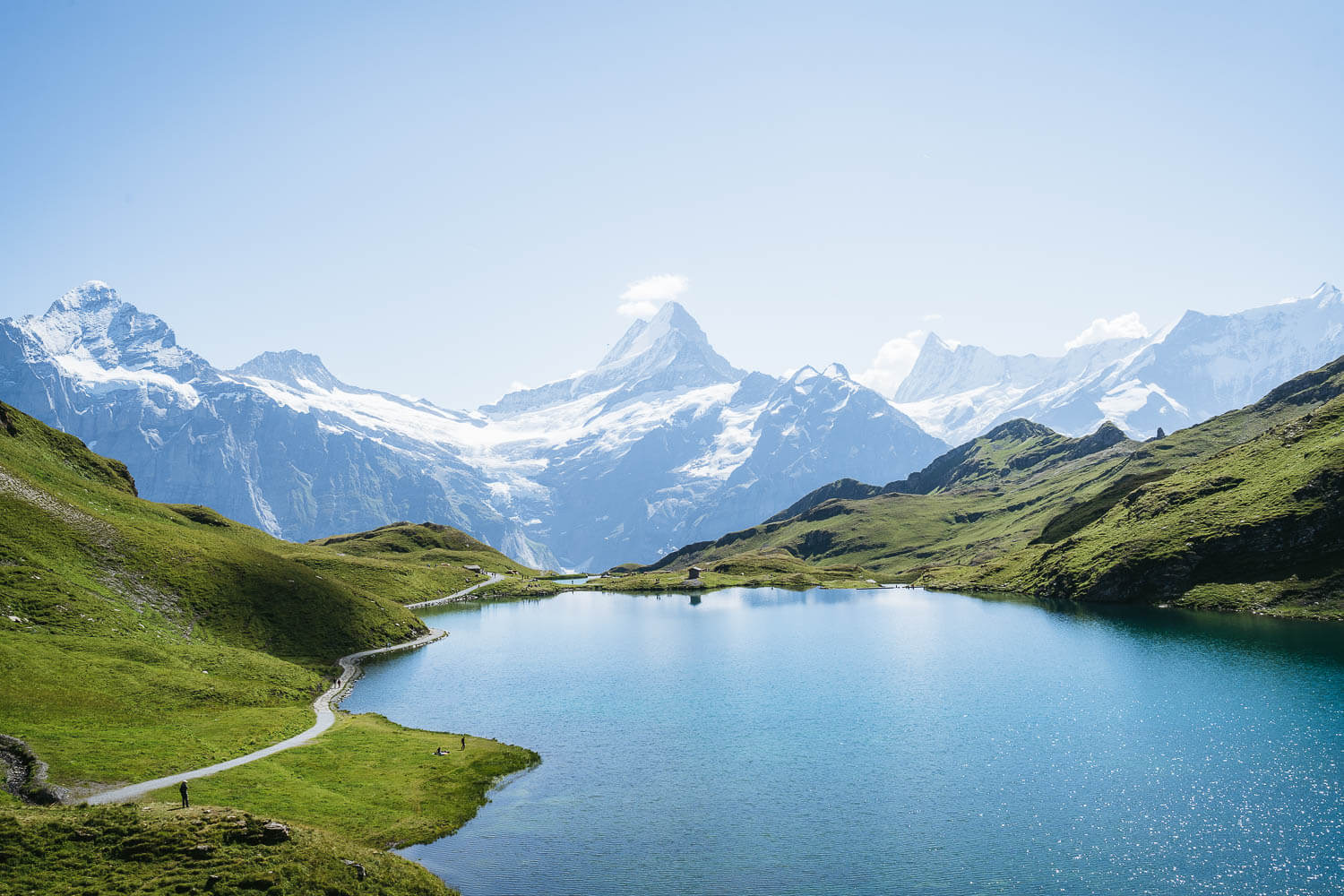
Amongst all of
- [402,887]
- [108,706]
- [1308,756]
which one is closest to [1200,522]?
[1308,756]

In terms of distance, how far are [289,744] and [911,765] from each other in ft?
197

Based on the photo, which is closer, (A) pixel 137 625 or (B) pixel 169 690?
(B) pixel 169 690

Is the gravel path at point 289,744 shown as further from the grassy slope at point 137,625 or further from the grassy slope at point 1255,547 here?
the grassy slope at point 1255,547

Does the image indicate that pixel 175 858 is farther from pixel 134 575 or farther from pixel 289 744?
pixel 134 575

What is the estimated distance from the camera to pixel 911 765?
7388 centimetres

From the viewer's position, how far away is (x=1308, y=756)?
70438 mm

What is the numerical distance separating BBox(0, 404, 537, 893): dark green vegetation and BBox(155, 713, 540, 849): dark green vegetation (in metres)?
0.25

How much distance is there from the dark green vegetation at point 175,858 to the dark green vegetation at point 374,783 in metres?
10.4

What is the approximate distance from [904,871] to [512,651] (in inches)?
4084

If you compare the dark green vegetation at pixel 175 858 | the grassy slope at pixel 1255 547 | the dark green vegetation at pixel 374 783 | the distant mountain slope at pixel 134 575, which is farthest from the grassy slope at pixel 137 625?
the grassy slope at pixel 1255 547

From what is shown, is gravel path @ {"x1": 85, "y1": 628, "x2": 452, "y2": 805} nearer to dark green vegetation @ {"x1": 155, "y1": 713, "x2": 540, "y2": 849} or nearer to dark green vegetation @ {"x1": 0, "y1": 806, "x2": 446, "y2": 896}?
dark green vegetation @ {"x1": 155, "y1": 713, "x2": 540, "y2": 849}

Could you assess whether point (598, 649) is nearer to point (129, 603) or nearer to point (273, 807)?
point (129, 603)

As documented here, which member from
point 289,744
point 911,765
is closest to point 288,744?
point 289,744

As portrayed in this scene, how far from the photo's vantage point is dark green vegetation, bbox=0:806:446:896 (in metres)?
39.8
